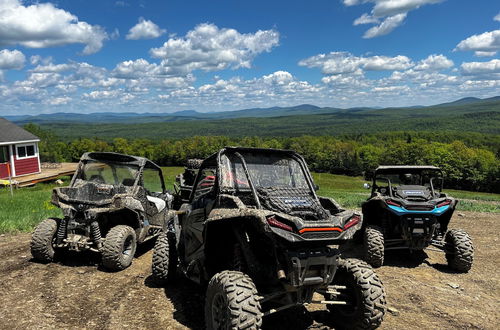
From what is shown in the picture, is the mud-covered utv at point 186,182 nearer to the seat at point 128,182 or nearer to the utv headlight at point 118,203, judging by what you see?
the seat at point 128,182

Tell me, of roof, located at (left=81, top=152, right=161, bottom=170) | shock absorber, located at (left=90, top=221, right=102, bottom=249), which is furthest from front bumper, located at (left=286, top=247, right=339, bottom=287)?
roof, located at (left=81, top=152, right=161, bottom=170)

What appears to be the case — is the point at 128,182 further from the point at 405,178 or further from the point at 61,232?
the point at 405,178

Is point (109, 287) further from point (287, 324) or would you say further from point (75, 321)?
point (287, 324)

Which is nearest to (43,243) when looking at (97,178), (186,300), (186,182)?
(97,178)

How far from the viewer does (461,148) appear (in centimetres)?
9275

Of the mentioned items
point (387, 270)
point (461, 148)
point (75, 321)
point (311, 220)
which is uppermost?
point (311, 220)

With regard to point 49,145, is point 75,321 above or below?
above

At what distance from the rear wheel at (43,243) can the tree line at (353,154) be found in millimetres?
68617

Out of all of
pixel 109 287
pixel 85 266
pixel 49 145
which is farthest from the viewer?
pixel 49 145

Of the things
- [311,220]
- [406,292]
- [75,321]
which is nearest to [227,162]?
[311,220]

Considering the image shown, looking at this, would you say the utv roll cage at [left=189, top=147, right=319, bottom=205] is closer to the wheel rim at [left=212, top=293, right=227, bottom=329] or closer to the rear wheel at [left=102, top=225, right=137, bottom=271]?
the wheel rim at [left=212, top=293, right=227, bottom=329]

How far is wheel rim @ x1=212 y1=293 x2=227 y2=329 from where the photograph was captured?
4.36 m

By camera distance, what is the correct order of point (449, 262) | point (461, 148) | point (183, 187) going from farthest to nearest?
point (461, 148) < point (183, 187) < point (449, 262)

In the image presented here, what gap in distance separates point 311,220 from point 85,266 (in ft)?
17.8
